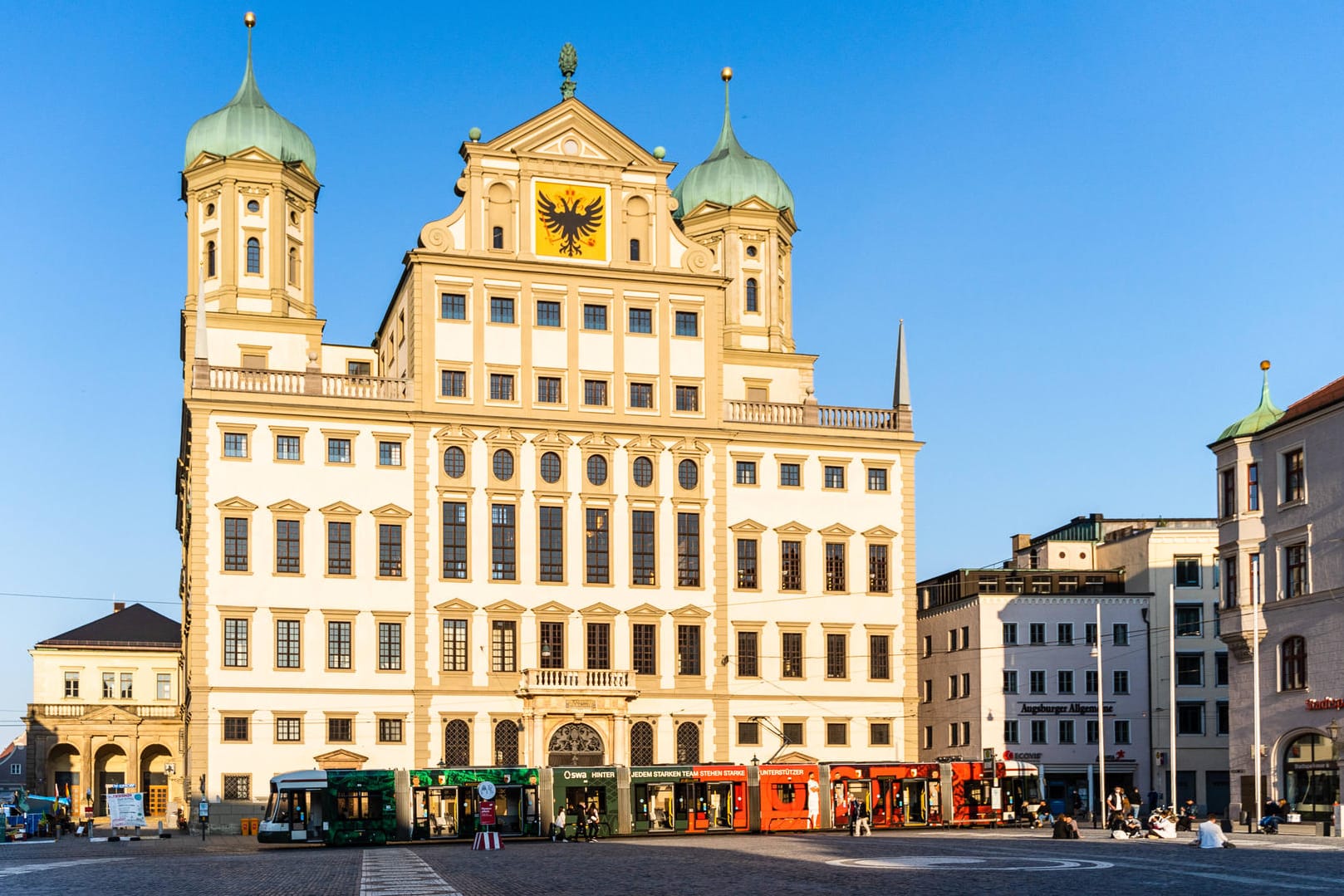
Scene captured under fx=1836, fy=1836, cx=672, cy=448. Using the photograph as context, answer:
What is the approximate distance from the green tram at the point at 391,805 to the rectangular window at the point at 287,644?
940 cm

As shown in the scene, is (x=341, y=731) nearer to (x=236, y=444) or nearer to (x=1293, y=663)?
(x=236, y=444)

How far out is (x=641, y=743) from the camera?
81625 mm

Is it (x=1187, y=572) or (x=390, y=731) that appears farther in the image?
(x=1187, y=572)

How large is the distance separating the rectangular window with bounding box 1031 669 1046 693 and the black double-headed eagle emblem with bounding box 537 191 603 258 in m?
33.7

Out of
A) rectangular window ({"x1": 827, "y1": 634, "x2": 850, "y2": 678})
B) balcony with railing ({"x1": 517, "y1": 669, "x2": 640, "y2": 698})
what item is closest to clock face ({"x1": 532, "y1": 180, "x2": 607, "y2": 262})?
balcony with railing ({"x1": 517, "y1": 669, "x2": 640, "y2": 698})

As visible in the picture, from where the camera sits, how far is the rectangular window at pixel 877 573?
85812 millimetres

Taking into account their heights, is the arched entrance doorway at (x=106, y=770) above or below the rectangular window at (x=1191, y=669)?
below

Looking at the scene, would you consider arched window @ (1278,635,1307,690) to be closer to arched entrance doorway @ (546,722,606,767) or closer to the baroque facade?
the baroque facade

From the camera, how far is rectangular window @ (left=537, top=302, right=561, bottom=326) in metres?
83.2

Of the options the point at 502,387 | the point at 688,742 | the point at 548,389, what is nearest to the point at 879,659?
the point at 688,742

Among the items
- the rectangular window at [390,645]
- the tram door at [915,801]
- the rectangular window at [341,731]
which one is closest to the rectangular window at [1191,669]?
the tram door at [915,801]

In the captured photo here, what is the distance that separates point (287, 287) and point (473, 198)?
36.5 ft

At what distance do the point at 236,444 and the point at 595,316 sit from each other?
56.3 ft

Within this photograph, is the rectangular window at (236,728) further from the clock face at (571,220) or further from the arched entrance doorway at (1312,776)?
the arched entrance doorway at (1312,776)
